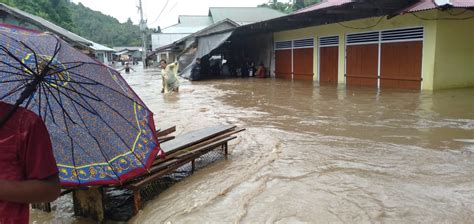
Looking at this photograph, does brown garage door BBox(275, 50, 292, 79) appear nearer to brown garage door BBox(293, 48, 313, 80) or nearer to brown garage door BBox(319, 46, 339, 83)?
brown garage door BBox(293, 48, 313, 80)

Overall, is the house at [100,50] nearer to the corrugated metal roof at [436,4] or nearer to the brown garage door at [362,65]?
the brown garage door at [362,65]

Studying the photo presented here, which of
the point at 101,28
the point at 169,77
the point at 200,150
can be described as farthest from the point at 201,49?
the point at 101,28

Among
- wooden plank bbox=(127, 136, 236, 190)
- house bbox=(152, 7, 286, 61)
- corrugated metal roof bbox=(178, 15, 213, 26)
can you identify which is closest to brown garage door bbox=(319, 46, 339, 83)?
wooden plank bbox=(127, 136, 236, 190)

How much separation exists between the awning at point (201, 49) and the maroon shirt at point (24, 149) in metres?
18.3

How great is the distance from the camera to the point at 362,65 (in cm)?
1456

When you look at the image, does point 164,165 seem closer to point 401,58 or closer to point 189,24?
point 401,58

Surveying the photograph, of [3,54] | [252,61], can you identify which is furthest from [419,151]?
[252,61]

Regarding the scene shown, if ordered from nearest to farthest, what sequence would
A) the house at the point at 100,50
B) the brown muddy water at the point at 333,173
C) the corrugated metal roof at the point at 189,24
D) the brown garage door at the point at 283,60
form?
the brown muddy water at the point at 333,173, the brown garage door at the point at 283,60, the house at the point at 100,50, the corrugated metal roof at the point at 189,24

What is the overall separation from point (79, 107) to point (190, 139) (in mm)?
2441

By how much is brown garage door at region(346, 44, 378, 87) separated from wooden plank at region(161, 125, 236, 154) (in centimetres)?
1017

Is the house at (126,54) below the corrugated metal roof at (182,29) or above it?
below

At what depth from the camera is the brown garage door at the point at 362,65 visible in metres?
14.0

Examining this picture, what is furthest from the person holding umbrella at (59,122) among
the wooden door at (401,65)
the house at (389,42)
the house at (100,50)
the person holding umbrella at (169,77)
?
the house at (100,50)

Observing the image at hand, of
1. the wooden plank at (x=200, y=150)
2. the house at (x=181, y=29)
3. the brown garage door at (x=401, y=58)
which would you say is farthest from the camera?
the house at (x=181, y=29)
